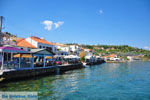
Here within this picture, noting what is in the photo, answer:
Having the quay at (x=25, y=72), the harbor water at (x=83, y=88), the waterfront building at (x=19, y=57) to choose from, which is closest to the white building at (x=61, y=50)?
the quay at (x=25, y=72)

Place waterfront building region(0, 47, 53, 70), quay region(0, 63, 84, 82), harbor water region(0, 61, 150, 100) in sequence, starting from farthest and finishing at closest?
waterfront building region(0, 47, 53, 70)
quay region(0, 63, 84, 82)
harbor water region(0, 61, 150, 100)

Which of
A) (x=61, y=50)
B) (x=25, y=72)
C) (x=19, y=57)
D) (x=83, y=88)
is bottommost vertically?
(x=83, y=88)

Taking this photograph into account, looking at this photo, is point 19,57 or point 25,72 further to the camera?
point 19,57

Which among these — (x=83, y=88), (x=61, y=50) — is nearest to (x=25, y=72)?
(x=83, y=88)

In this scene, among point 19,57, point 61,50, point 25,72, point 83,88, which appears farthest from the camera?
point 61,50

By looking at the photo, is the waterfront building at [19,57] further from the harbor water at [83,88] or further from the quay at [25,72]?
the harbor water at [83,88]

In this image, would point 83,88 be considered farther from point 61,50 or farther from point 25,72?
point 61,50

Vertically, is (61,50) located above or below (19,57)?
above

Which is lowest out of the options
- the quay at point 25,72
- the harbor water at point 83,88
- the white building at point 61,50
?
the harbor water at point 83,88

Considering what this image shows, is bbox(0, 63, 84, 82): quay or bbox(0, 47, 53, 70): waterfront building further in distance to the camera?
bbox(0, 47, 53, 70): waterfront building

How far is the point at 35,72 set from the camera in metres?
24.7

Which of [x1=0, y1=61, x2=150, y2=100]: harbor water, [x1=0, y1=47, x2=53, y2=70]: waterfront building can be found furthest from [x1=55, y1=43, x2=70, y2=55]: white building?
[x1=0, y1=61, x2=150, y2=100]: harbor water

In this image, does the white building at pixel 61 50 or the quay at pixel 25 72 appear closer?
the quay at pixel 25 72

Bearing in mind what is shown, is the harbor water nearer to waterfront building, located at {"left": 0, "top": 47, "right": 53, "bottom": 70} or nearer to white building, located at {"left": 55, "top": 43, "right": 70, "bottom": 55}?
waterfront building, located at {"left": 0, "top": 47, "right": 53, "bottom": 70}
